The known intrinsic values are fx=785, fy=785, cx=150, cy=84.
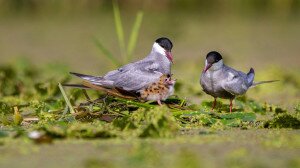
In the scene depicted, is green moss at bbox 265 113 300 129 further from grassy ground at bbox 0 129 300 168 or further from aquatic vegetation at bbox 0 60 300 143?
grassy ground at bbox 0 129 300 168

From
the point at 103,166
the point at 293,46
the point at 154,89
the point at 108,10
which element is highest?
the point at 108,10

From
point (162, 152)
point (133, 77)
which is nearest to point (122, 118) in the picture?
point (133, 77)

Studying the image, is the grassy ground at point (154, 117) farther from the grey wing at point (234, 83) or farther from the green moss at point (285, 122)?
the grey wing at point (234, 83)

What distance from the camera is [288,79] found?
892cm

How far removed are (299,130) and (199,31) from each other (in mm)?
8480

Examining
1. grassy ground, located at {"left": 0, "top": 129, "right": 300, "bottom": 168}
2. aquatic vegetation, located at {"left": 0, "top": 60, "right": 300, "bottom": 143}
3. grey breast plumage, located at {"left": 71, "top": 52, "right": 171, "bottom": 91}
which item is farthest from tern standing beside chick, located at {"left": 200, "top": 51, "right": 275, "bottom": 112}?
grassy ground, located at {"left": 0, "top": 129, "right": 300, "bottom": 168}

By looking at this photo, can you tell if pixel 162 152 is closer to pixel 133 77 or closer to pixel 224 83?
pixel 133 77

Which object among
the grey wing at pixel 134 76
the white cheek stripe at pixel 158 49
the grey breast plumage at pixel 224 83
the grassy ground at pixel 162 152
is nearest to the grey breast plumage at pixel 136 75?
the grey wing at pixel 134 76

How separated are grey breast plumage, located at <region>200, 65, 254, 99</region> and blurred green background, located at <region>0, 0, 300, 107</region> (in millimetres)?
1121

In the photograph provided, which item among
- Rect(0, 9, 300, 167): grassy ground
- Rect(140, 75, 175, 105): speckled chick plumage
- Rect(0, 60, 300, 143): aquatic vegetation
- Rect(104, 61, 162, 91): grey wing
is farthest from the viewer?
Rect(104, 61, 162, 91): grey wing

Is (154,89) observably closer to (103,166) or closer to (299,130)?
(299,130)

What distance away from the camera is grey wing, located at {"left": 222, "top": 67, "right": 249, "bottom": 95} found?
643 centimetres

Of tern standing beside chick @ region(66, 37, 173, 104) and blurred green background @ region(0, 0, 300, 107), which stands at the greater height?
blurred green background @ region(0, 0, 300, 107)

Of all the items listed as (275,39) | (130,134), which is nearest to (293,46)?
(275,39)
